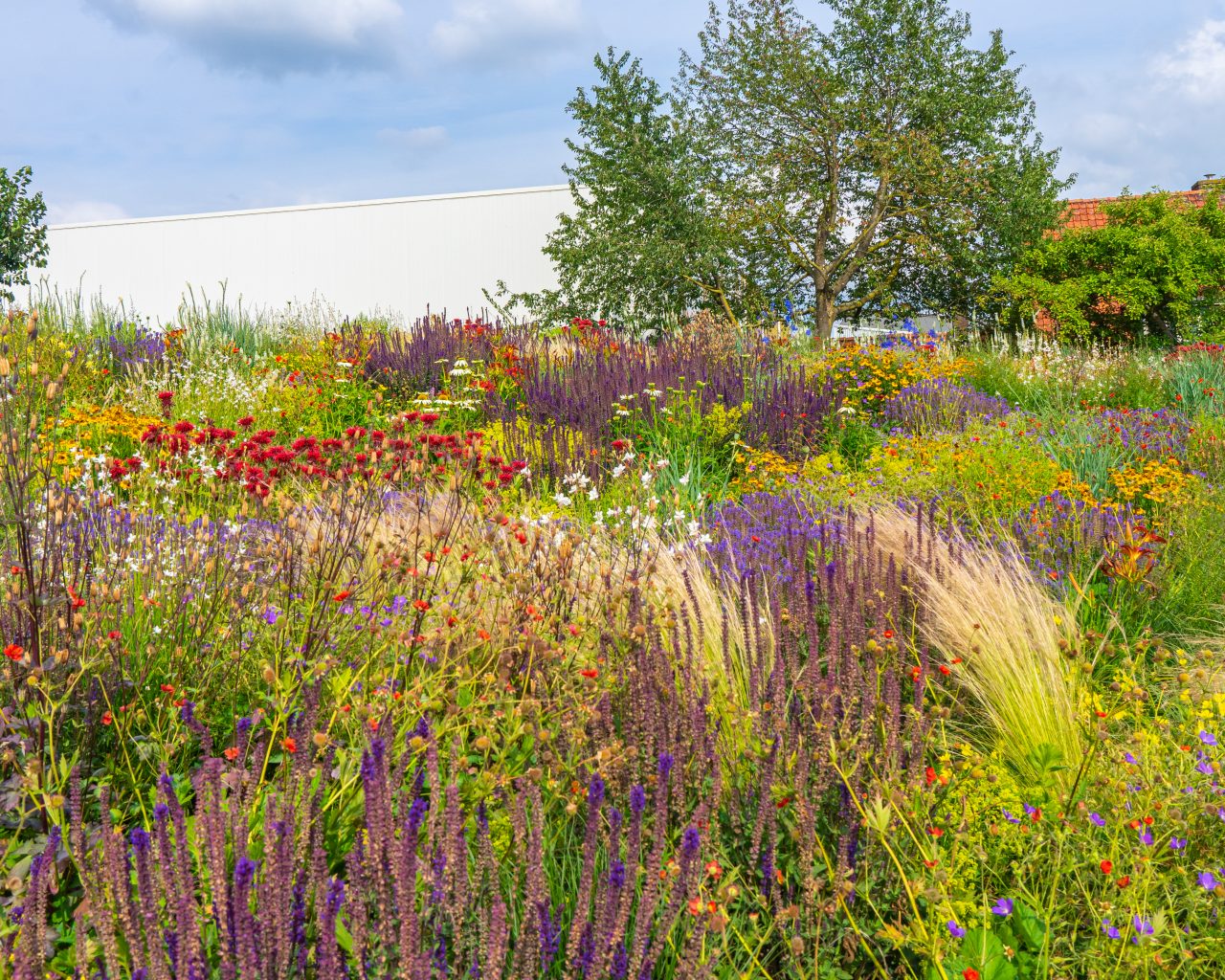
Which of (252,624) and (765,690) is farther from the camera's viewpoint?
(252,624)

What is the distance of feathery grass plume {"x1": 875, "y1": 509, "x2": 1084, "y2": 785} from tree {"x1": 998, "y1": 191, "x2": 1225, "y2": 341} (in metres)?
20.5

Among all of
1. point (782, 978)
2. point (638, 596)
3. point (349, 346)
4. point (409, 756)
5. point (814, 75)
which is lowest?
point (782, 978)

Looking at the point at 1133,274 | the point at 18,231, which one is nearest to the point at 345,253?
the point at 18,231

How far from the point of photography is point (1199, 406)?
26.9 ft

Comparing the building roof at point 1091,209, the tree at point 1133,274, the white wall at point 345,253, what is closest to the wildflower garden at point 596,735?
the tree at point 1133,274

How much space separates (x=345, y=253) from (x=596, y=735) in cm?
2705

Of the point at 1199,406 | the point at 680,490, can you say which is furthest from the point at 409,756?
the point at 1199,406

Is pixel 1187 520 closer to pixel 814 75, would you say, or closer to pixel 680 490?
pixel 680 490

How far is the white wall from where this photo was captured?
83.3 feet

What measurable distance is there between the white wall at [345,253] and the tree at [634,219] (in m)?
4.78

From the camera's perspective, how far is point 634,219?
19.3 m

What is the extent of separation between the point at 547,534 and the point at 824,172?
21070 millimetres

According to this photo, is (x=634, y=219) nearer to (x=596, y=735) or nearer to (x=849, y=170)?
(x=849, y=170)

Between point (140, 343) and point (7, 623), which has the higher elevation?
point (140, 343)
